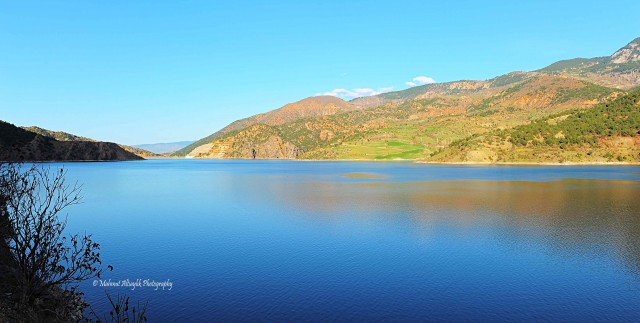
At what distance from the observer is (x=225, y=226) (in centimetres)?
5419

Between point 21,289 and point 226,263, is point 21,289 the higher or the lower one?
the higher one

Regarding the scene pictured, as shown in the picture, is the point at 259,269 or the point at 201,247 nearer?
the point at 259,269

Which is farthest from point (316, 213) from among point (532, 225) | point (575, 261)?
point (575, 261)

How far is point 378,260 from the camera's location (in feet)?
120

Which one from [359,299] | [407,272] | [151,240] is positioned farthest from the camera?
[151,240]

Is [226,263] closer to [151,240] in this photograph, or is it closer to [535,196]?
[151,240]

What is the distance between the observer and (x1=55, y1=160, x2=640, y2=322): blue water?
25.2m

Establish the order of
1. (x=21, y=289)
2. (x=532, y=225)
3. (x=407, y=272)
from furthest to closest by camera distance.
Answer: (x=532, y=225) → (x=407, y=272) → (x=21, y=289)

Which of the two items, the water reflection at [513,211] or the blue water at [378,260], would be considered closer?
the blue water at [378,260]

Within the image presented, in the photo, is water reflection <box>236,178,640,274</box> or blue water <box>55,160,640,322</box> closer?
blue water <box>55,160,640,322</box>

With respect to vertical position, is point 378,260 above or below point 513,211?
above

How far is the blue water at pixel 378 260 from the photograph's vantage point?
2523 cm

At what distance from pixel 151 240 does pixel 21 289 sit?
26.7m

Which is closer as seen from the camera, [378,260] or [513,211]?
[378,260]
